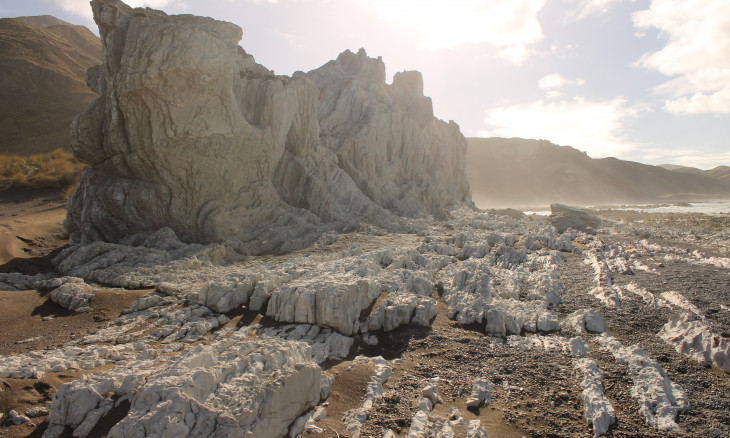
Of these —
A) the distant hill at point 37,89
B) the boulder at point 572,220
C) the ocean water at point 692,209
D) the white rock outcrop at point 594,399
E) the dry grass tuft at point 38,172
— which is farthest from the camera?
the ocean water at point 692,209

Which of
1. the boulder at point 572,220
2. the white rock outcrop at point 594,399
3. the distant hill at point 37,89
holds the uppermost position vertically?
the distant hill at point 37,89

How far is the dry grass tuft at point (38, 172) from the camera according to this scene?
68.7 feet

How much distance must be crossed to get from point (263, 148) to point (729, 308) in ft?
50.7

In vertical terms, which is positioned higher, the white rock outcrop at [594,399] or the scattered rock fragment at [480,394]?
the white rock outcrop at [594,399]

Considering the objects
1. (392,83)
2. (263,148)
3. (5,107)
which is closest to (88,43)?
(5,107)

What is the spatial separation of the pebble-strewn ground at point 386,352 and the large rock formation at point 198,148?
8.15ft

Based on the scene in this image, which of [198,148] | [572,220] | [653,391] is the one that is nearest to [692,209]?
[572,220]

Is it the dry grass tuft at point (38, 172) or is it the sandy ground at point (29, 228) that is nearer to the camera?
the sandy ground at point (29, 228)

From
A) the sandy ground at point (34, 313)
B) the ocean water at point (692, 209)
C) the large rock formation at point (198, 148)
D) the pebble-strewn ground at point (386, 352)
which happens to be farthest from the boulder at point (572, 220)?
the ocean water at point (692, 209)

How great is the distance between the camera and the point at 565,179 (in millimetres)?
96062

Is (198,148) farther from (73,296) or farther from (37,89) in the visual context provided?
(37,89)

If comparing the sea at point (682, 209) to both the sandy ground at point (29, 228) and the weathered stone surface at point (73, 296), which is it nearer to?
the sandy ground at point (29, 228)

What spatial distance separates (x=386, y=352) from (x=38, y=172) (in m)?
26.2

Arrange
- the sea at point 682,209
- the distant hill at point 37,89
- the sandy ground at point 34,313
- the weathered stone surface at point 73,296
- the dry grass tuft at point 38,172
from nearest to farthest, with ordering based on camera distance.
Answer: the sandy ground at point 34,313 → the weathered stone surface at point 73,296 → the dry grass tuft at point 38,172 → the distant hill at point 37,89 → the sea at point 682,209
